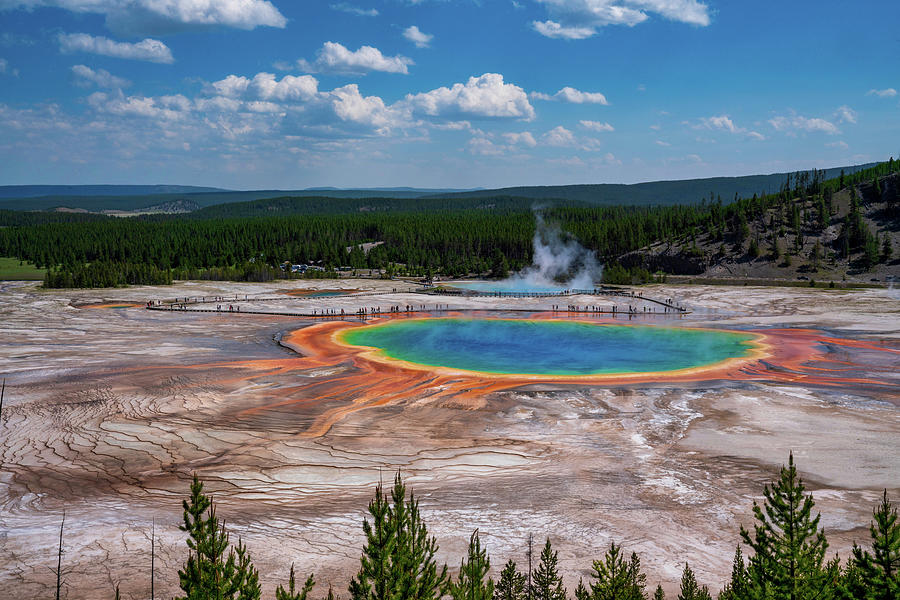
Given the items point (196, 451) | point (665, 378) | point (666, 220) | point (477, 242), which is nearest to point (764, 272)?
point (666, 220)

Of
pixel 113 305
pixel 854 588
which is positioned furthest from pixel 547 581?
pixel 113 305

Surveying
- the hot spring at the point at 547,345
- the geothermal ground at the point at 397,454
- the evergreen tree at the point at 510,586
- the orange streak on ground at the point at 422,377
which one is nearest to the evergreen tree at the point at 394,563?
the evergreen tree at the point at 510,586

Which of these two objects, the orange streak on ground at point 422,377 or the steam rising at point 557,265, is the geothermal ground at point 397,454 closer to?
the orange streak on ground at point 422,377

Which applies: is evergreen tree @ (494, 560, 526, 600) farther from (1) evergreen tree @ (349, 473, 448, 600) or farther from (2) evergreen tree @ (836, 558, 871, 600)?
(2) evergreen tree @ (836, 558, 871, 600)

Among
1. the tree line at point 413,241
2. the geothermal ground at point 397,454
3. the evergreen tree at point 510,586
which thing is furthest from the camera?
the tree line at point 413,241

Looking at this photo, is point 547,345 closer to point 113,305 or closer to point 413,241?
point 113,305
